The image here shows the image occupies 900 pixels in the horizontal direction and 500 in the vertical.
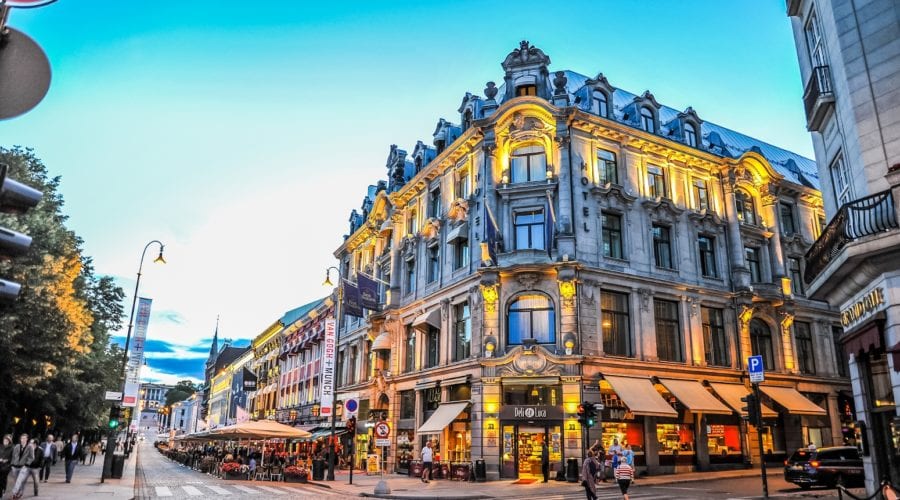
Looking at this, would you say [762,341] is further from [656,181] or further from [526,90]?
[526,90]

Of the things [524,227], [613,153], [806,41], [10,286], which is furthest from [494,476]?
[10,286]

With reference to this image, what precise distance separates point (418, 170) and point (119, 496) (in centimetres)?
2851

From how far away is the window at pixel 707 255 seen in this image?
3495 centimetres

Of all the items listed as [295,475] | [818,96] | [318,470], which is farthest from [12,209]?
[318,470]

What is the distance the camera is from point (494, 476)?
2786 cm

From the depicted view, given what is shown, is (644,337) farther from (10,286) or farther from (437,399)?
(10,286)

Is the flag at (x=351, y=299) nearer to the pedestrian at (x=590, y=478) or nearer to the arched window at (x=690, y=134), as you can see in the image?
the arched window at (x=690, y=134)

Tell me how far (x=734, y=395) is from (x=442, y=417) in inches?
596

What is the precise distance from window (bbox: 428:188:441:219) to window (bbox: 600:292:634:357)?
12.4 m

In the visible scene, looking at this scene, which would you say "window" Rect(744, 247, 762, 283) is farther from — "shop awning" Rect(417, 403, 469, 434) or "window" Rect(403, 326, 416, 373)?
"window" Rect(403, 326, 416, 373)

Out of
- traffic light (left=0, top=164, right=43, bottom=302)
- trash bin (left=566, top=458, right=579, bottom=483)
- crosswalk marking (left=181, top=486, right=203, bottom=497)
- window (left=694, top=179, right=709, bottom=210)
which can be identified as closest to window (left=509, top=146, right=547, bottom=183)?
window (left=694, top=179, right=709, bottom=210)

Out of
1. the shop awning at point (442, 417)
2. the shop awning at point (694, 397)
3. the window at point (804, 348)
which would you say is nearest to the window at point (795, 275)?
the window at point (804, 348)

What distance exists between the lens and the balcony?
48.6 ft

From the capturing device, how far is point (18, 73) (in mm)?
4246
